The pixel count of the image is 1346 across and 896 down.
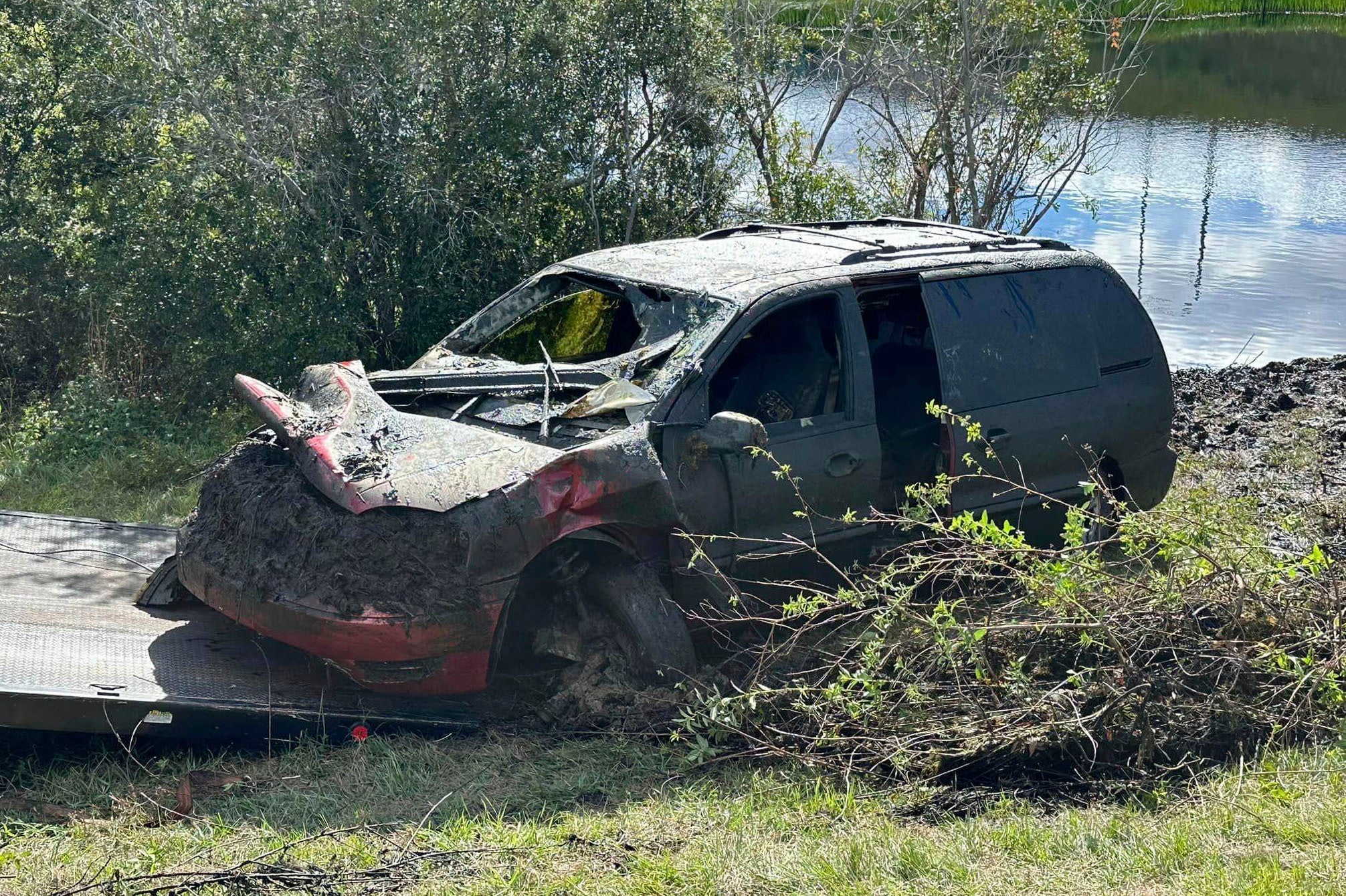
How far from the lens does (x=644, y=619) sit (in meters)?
5.12

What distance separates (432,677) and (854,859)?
1.74m

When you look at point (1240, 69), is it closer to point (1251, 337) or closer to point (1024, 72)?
point (1251, 337)

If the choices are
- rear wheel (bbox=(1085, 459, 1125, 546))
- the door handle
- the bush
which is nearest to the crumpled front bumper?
the bush

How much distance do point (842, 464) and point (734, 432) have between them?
0.82m

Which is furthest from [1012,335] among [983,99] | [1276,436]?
[983,99]

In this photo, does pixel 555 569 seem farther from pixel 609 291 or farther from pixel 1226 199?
pixel 1226 199

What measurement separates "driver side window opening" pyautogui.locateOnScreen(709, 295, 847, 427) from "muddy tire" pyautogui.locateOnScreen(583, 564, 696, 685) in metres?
0.99

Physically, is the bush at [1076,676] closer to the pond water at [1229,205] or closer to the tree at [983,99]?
the tree at [983,99]

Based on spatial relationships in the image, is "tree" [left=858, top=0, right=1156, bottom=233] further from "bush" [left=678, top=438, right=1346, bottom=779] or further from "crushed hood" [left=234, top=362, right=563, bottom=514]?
"crushed hood" [left=234, top=362, right=563, bottom=514]

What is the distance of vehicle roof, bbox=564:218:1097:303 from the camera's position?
19.4 ft

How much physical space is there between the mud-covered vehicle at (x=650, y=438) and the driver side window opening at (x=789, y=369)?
0.01 meters

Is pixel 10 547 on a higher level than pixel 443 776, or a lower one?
higher

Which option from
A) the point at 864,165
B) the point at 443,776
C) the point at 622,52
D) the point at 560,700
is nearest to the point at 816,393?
the point at 560,700

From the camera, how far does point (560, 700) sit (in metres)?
5.05
